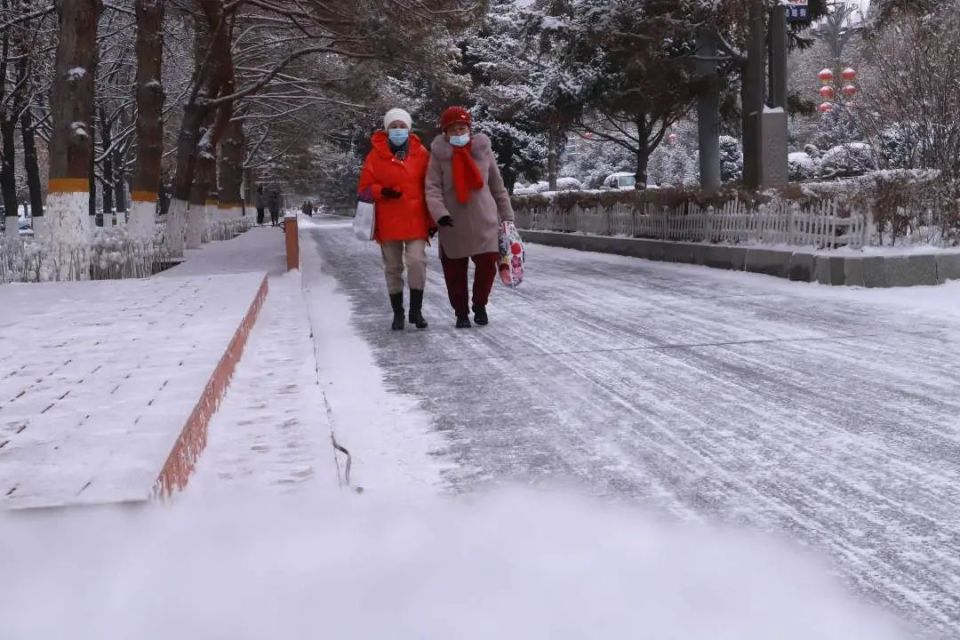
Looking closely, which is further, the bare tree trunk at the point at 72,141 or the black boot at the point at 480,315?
the bare tree trunk at the point at 72,141

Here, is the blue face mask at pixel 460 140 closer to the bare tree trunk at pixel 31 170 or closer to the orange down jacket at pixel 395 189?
the orange down jacket at pixel 395 189

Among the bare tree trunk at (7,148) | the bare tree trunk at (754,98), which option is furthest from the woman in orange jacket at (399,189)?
the bare tree trunk at (7,148)

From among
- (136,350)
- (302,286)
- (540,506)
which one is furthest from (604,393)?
(302,286)

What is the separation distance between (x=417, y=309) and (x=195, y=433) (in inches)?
169

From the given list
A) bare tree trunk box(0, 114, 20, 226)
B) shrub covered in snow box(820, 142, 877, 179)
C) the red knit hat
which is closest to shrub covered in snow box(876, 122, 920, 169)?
shrub covered in snow box(820, 142, 877, 179)

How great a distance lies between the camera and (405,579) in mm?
2826

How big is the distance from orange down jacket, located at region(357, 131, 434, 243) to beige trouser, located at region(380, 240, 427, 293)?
0.29ft

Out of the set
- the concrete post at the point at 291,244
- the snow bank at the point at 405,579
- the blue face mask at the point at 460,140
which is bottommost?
the snow bank at the point at 405,579

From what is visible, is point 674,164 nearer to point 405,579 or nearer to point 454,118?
point 454,118

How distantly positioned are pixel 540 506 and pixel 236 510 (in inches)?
41.8

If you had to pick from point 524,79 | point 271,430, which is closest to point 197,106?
point 524,79

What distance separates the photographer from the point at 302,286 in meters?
12.8

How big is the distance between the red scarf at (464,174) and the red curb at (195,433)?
2.30 metres

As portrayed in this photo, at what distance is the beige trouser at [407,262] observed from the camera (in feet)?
27.0
